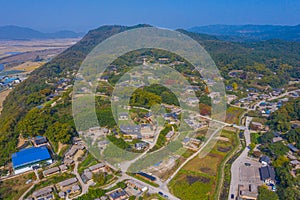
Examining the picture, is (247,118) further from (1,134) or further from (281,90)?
(1,134)

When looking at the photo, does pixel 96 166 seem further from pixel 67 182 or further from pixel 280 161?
pixel 280 161

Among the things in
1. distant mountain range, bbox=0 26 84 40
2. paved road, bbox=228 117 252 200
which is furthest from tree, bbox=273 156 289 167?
distant mountain range, bbox=0 26 84 40

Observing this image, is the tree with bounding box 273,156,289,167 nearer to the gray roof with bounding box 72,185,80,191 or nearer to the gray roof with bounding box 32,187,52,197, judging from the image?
the gray roof with bounding box 72,185,80,191

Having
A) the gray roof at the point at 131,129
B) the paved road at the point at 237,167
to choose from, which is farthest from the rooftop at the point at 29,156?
the paved road at the point at 237,167

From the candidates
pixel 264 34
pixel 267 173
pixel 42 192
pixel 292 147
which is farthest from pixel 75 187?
pixel 264 34

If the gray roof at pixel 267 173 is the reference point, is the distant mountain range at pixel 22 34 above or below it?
above

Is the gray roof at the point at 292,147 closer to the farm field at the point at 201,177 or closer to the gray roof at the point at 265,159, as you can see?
the gray roof at the point at 265,159
